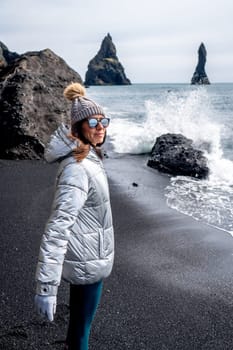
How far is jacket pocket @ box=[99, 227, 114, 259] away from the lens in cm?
224

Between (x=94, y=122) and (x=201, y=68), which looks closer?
(x=94, y=122)

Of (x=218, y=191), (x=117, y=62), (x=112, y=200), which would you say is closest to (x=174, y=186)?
(x=218, y=191)

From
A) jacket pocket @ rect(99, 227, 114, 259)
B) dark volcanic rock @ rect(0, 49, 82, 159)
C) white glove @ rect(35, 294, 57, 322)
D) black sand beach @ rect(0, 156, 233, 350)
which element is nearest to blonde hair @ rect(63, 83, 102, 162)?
jacket pocket @ rect(99, 227, 114, 259)

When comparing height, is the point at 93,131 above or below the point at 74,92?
below

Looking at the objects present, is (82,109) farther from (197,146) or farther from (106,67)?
(106,67)

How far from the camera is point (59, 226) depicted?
6.53ft

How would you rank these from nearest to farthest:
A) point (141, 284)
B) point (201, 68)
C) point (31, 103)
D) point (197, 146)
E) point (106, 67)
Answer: point (141, 284) < point (31, 103) < point (197, 146) < point (201, 68) < point (106, 67)

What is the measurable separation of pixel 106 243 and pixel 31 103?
8.89 m

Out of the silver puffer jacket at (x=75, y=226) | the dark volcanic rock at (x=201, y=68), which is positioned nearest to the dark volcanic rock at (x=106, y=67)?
the dark volcanic rock at (x=201, y=68)

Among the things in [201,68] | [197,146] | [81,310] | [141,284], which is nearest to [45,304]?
[81,310]

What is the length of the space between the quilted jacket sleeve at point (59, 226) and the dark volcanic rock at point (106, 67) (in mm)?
151191

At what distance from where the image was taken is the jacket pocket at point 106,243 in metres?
2.24

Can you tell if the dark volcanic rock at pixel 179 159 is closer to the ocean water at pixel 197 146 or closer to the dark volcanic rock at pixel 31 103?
the ocean water at pixel 197 146

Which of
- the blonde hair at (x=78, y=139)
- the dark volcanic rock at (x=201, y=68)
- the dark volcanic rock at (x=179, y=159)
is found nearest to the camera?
the blonde hair at (x=78, y=139)
